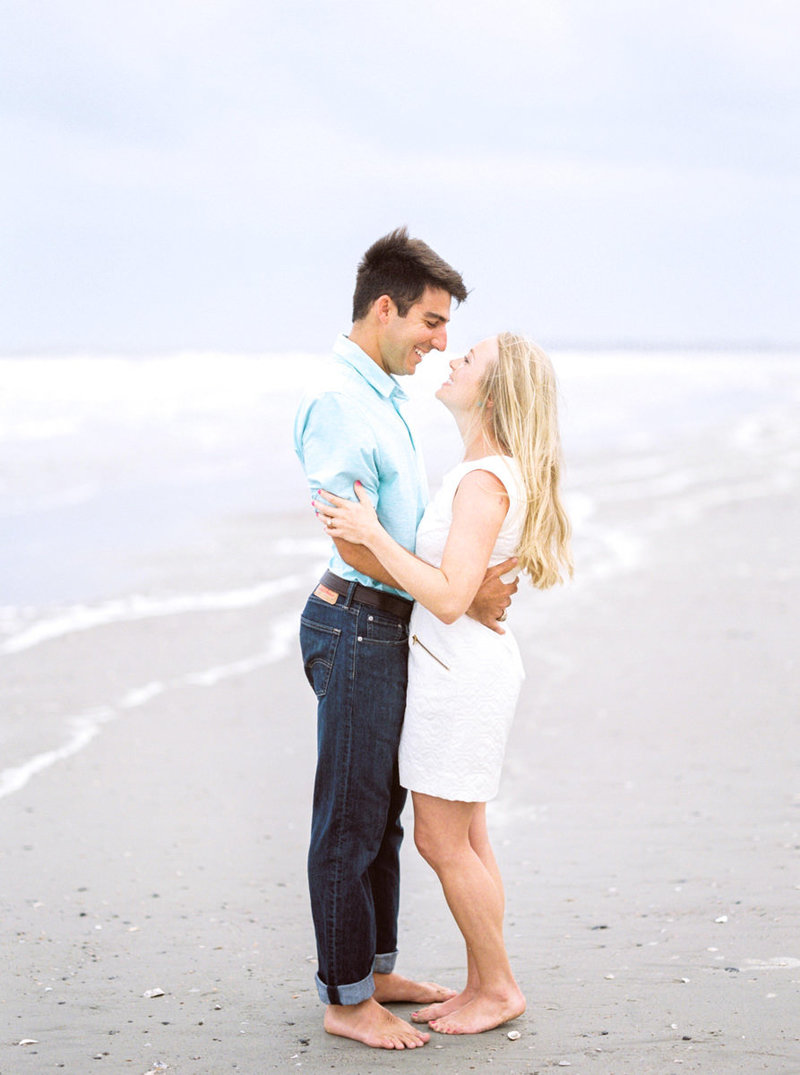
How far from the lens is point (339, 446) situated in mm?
3404

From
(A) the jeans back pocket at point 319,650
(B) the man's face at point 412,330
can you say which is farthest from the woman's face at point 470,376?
(A) the jeans back pocket at point 319,650

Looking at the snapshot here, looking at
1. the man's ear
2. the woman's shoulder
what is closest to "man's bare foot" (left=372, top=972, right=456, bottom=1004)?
the woman's shoulder

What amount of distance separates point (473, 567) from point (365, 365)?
0.68 meters

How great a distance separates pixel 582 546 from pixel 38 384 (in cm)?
2184

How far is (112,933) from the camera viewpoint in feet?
14.7

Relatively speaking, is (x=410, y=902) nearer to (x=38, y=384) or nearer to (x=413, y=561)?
(x=413, y=561)

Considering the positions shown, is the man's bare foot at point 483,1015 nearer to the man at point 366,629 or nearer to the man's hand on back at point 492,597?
the man at point 366,629

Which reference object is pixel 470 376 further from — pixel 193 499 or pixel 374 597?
pixel 193 499

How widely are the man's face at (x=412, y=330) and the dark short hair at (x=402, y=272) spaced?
0.02 m

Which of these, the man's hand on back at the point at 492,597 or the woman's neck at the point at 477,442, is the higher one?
the woman's neck at the point at 477,442

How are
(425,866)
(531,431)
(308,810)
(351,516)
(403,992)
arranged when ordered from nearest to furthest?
(351,516) < (531,431) < (403,992) < (425,866) < (308,810)

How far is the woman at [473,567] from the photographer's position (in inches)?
134

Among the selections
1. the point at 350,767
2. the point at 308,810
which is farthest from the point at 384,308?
the point at 308,810

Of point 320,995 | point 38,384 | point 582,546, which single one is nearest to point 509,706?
point 320,995
